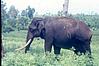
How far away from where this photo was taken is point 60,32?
340 inches

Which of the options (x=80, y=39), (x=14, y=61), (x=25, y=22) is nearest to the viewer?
(x=14, y=61)

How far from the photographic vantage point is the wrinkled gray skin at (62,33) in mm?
8352

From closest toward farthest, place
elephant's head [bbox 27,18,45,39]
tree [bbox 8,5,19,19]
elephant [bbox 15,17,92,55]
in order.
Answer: elephant [bbox 15,17,92,55] → elephant's head [bbox 27,18,45,39] → tree [bbox 8,5,19,19]

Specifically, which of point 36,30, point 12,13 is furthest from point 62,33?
point 12,13

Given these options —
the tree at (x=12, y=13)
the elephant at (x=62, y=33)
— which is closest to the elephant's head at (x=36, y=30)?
the elephant at (x=62, y=33)

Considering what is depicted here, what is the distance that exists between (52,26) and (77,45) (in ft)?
2.41

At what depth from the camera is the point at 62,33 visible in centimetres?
862

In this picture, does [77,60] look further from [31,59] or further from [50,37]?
[50,37]

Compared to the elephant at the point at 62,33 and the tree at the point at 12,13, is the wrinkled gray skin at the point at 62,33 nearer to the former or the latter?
the elephant at the point at 62,33

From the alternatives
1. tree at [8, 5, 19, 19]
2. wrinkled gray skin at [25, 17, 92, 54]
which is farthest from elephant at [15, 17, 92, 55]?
tree at [8, 5, 19, 19]

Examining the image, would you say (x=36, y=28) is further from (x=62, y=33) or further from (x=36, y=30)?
(x=62, y=33)

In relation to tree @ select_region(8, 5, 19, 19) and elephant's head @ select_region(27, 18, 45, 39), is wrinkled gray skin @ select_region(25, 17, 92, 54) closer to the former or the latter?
elephant's head @ select_region(27, 18, 45, 39)

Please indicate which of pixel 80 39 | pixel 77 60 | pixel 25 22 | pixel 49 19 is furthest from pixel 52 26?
pixel 25 22

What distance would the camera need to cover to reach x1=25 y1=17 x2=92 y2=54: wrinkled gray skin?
8.35 metres
